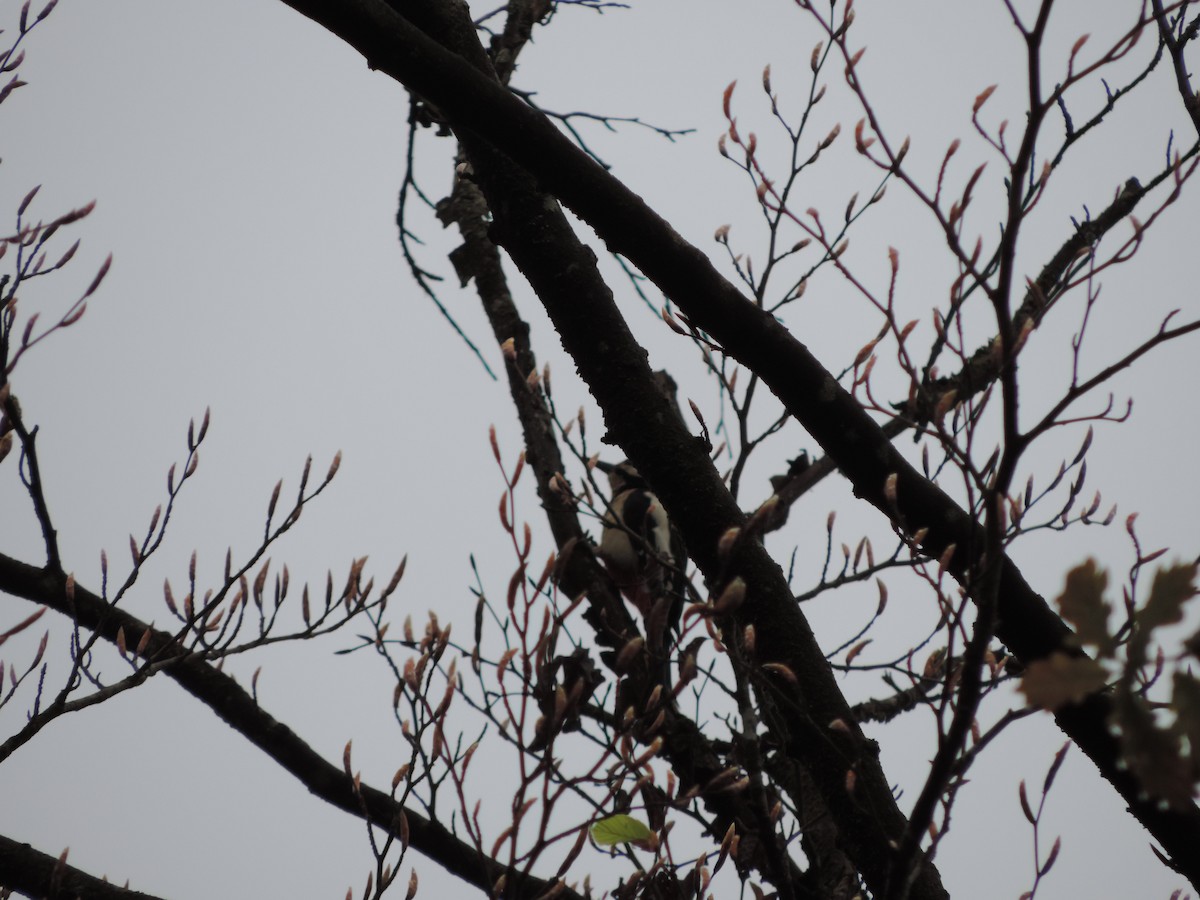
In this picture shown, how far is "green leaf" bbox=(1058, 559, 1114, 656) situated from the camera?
415mm

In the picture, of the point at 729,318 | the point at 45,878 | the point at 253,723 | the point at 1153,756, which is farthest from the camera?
the point at 253,723

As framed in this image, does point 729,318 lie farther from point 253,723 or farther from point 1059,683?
point 253,723

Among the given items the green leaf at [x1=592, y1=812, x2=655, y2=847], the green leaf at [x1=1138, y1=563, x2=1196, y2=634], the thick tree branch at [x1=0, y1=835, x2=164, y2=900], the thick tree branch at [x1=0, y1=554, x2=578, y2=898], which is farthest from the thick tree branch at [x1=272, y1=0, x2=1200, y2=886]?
the thick tree branch at [x1=0, y1=835, x2=164, y2=900]

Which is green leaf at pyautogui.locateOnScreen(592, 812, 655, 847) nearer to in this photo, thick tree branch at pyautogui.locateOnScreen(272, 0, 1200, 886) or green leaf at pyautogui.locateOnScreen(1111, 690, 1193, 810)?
thick tree branch at pyautogui.locateOnScreen(272, 0, 1200, 886)

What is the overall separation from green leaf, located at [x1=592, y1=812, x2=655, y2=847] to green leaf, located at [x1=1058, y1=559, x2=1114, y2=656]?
1292 millimetres

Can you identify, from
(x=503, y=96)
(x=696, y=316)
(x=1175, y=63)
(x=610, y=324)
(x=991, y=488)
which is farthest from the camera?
(x=1175, y=63)

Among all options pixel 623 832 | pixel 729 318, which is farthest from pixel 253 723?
pixel 729 318

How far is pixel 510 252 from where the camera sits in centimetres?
180

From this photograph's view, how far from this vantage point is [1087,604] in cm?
42

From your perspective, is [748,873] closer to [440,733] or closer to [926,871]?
[926,871]

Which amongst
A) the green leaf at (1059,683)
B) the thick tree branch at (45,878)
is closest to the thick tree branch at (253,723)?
the thick tree branch at (45,878)

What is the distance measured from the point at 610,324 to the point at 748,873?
103 cm

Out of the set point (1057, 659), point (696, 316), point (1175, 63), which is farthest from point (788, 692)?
point (1175, 63)

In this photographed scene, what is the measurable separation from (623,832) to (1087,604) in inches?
52.9
